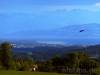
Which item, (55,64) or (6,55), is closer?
(6,55)

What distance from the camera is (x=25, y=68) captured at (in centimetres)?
Result: 2998

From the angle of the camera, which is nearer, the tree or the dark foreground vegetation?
the dark foreground vegetation

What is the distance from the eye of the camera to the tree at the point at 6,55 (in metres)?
30.0

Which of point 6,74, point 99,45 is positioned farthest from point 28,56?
point 6,74

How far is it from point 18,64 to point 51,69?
3.21 m

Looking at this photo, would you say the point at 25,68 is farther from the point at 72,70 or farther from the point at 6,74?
the point at 6,74

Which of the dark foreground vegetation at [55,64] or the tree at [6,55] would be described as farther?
the tree at [6,55]

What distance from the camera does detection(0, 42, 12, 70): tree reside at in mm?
30000

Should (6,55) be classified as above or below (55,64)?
above

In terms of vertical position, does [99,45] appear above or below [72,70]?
above

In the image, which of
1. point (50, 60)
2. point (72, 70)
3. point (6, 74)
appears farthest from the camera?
point (50, 60)

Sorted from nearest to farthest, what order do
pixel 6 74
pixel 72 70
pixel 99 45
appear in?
pixel 6 74, pixel 72 70, pixel 99 45

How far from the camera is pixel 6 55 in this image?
101ft

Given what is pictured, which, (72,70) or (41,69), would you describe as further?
(41,69)
